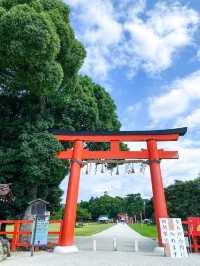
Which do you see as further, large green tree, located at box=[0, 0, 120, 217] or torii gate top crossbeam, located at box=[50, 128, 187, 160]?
torii gate top crossbeam, located at box=[50, 128, 187, 160]

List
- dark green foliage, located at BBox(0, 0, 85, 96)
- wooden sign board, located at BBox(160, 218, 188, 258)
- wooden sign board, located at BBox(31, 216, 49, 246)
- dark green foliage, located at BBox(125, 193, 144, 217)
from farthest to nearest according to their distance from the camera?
1. dark green foliage, located at BBox(125, 193, 144, 217)
2. dark green foliage, located at BBox(0, 0, 85, 96)
3. wooden sign board, located at BBox(31, 216, 49, 246)
4. wooden sign board, located at BBox(160, 218, 188, 258)

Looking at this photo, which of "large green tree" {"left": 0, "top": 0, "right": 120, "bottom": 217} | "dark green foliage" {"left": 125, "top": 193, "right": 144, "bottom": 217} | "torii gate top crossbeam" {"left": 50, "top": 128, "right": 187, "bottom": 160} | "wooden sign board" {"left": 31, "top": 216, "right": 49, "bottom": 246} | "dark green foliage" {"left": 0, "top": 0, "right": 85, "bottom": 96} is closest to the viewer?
"wooden sign board" {"left": 31, "top": 216, "right": 49, "bottom": 246}

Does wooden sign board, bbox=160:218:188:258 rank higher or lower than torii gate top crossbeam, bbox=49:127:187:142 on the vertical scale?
lower

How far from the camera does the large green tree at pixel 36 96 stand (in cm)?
1178

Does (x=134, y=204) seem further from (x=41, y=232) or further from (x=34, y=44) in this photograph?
(x=34, y=44)

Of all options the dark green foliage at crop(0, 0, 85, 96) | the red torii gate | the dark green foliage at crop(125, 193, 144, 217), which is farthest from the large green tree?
the dark green foliage at crop(125, 193, 144, 217)

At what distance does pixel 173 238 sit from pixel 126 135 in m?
4.93

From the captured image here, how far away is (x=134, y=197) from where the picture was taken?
9394 centimetres

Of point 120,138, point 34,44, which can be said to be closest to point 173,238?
point 120,138

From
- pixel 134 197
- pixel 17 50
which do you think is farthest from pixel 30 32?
pixel 134 197

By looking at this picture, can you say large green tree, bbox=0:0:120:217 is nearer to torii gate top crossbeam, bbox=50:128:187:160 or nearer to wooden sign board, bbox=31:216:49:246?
torii gate top crossbeam, bbox=50:128:187:160

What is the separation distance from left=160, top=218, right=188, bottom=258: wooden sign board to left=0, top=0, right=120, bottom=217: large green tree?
5.37 meters

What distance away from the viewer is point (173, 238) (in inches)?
404

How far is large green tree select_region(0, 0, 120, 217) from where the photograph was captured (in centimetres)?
1178
